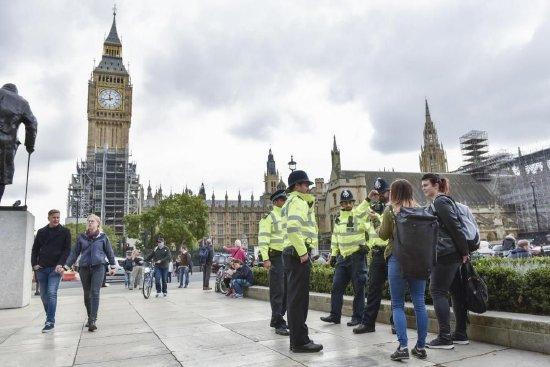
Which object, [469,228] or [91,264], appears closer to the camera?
[469,228]

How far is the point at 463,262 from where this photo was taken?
4445 mm

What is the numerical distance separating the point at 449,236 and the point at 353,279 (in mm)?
2007

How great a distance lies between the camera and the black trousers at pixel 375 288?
5422 millimetres

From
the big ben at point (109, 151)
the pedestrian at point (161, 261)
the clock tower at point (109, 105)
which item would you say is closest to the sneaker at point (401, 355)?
the pedestrian at point (161, 261)

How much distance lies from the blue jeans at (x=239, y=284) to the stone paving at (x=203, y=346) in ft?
13.6

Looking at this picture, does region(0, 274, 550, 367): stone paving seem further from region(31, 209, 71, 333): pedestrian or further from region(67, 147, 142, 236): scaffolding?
region(67, 147, 142, 236): scaffolding

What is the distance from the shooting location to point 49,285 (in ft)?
20.7

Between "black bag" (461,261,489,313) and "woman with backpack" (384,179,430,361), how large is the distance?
599mm

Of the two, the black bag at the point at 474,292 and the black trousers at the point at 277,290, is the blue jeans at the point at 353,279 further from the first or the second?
the black bag at the point at 474,292

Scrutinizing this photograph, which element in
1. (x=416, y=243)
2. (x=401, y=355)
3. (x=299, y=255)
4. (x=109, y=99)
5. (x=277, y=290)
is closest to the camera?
(x=401, y=355)

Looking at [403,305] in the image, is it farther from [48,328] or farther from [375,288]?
[48,328]

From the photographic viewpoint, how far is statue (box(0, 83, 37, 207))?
852 cm

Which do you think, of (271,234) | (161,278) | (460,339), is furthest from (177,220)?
(460,339)

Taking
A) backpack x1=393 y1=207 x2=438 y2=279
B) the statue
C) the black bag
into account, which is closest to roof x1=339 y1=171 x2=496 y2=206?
the statue
